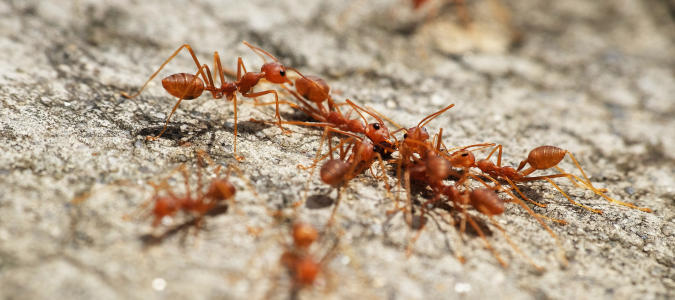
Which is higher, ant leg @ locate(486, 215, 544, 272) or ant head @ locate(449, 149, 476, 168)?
ant head @ locate(449, 149, 476, 168)

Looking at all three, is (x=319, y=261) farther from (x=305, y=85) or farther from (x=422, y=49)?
(x=422, y=49)

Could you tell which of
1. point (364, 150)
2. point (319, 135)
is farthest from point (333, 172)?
point (319, 135)

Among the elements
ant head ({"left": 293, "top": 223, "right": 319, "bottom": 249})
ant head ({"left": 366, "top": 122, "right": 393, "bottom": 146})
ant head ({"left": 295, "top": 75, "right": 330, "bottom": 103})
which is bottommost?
ant head ({"left": 293, "top": 223, "right": 319, "bottom": 249})

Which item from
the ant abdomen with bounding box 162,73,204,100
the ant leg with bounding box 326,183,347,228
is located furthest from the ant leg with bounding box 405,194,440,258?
the ant abdomen with bounding box 162,73,204,100

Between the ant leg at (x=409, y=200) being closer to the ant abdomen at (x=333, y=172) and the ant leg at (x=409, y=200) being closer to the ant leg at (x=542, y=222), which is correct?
the ant abdomen at (x=333, y=172)

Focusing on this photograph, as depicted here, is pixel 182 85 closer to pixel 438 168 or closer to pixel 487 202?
pixel 438 168

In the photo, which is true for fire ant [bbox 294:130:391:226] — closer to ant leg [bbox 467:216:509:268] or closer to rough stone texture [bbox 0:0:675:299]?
rough stone texture [bbox 0:0:675:299]

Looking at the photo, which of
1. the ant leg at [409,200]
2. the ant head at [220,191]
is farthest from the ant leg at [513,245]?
the ant head at [220,191]
